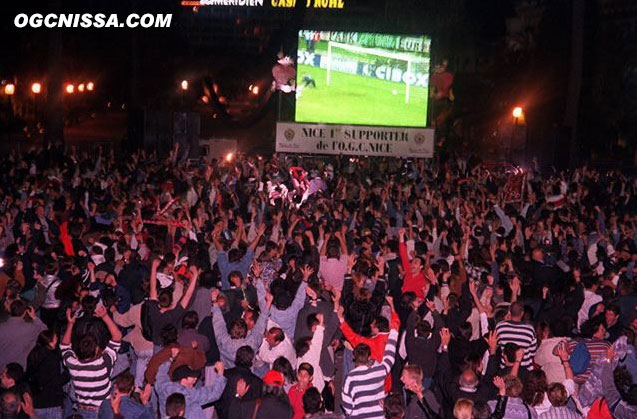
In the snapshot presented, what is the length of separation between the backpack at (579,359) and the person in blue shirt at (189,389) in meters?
3.05

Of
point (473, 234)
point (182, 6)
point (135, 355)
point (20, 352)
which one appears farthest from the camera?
point (182, 6)

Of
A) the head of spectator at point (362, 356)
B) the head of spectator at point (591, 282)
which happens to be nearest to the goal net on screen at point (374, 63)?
the head of spectator at point (591, 282)

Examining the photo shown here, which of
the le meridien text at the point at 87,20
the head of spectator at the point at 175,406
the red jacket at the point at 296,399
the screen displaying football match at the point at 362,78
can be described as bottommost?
the red jacket at the point at 296,399

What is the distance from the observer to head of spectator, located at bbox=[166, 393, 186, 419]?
5.93 meters

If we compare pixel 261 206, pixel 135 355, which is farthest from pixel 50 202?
pixel 135 355

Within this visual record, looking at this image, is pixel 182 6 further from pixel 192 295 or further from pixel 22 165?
pixel 192 295

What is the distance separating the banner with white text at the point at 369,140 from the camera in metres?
21.1

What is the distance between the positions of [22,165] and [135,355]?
39.0 ft

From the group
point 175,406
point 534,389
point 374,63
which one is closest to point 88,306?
point 175,406

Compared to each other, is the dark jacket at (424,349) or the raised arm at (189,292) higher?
the raised arm at (189,292)

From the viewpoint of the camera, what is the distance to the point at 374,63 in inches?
968

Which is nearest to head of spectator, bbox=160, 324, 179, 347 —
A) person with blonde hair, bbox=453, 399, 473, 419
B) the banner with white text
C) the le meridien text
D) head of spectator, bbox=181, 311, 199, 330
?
head of spectator, bbox=181, 311, 199, 330

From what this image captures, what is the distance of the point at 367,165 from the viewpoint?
24078 mm

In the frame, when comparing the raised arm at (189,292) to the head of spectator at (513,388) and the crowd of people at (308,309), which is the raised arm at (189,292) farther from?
the head of spectator at (513,388)
